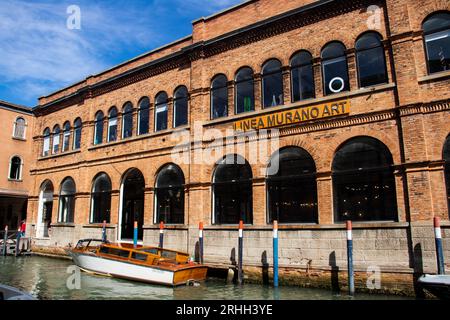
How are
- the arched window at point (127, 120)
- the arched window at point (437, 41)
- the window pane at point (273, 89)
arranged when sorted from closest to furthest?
the arched window at point (437, 41)
the window pane at point (273, 89)
the arched window at point (127, 120)

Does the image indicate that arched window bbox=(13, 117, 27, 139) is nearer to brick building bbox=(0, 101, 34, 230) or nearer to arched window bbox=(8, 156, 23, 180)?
brick building bbox=(0, 101, 34, 230)

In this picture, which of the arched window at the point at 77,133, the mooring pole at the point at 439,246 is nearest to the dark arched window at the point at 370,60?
the mooring pole at the point at 439,246

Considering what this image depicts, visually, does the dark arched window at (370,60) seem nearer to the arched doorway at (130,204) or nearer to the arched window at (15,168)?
the arched doorway at (130,204)

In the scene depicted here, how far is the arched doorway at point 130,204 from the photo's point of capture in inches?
789

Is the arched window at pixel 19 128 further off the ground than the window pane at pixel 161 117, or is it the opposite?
the arched window at pixel 19 128

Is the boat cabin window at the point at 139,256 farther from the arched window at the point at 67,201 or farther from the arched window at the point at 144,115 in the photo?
the arched window at the point at 67,201

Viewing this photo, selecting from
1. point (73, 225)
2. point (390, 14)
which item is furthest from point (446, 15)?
point (73, 225)

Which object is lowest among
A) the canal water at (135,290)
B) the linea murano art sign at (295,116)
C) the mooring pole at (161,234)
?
the canal water at (135,290)

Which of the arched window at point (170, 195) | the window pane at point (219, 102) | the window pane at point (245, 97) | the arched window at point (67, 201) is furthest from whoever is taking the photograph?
the arched window at point (67, 201)

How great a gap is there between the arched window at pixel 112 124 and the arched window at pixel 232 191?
25.8ft

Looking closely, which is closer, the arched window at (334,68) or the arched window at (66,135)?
the arched window at (334,68)

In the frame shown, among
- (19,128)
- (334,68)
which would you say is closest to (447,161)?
(334,68)

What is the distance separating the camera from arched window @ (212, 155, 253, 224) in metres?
15.2
